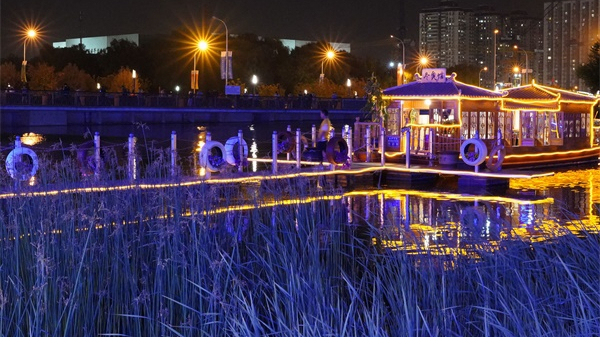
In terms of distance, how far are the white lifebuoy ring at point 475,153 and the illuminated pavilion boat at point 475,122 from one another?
473mm

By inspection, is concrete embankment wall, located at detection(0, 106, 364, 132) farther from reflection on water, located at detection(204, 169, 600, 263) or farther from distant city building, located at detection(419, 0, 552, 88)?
distant city building, located at detection(419, 0, 552, 88)

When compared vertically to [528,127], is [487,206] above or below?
below

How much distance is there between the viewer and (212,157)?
686 inches

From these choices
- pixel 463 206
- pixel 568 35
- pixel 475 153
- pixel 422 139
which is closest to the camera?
pixel 463 206

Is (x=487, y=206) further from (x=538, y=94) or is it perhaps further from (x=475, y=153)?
(x=538, y=94)

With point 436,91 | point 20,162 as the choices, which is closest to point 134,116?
point 436,91

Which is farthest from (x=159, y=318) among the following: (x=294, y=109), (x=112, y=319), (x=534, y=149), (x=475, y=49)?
(x=475, y=49)

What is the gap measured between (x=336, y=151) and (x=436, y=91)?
5.15 m

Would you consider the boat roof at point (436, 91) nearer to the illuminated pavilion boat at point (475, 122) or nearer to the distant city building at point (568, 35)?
the illuminated pavilion boat at point (475, 122)

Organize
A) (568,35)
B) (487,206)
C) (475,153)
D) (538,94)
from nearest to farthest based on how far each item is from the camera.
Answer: (487,206) → (475,153) → (538,94) → (568,35)

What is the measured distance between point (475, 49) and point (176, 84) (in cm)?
4997

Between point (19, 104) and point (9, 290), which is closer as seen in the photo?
point (9, 290)

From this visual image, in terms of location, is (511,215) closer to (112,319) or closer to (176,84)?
(112,319)

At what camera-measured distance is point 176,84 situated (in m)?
78.7
